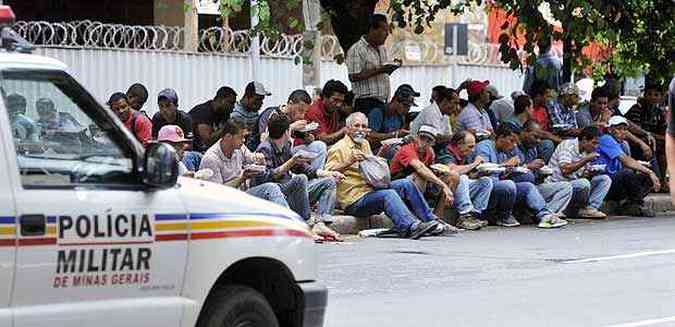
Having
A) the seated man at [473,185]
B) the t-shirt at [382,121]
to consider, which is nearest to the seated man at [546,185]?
the seated man at [473,185]

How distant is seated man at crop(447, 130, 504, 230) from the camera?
59.9 ft

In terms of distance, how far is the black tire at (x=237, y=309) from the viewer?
744cm

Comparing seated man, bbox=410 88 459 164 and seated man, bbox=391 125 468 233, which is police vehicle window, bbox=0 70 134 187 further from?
seated man, bbox=410 88 459 164

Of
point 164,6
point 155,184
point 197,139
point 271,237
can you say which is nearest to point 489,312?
point 271,237

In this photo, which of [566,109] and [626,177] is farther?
[566,109]

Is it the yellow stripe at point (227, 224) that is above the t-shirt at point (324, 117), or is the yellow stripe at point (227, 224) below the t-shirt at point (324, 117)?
above

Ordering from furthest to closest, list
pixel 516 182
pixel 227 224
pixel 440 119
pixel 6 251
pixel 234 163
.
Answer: pixel 516 182 < pixel 440 119 < pixel 234 163 < pixel 227 224 < pixel 6 251

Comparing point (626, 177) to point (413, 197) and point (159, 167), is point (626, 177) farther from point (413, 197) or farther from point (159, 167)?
point (159, 167)

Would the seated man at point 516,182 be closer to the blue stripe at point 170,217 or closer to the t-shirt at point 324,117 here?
the t-shirt at point 324,117

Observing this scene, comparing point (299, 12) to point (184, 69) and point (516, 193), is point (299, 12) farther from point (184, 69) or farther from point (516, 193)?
point (516, 193)

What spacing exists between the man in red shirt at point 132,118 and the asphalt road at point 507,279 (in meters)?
2.30

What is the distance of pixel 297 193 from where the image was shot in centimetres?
1622

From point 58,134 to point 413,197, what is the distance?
10436mm

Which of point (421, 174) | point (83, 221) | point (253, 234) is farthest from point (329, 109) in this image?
point (83, 221)
